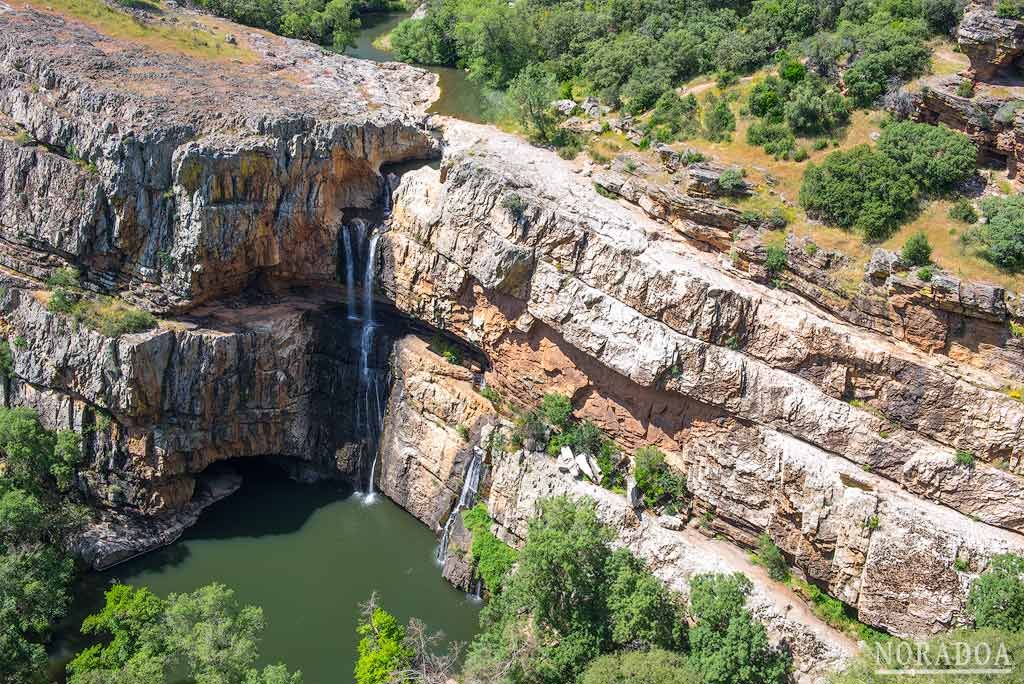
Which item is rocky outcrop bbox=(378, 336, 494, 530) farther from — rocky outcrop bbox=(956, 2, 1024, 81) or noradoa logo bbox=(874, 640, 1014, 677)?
rocky outcrop bbox=(956, 2, 1024, 81)

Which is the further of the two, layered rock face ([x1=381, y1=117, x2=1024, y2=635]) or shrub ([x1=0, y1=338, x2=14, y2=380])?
shrub ([x1=0, y1=338, x2=14, y2=380])

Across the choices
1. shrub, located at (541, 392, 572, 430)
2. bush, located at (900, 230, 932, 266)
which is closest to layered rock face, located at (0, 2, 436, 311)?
shrub, located at (541, 392, 572, 430)

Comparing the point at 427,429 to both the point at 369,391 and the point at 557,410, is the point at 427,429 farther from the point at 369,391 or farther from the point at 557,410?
the point at 557,410

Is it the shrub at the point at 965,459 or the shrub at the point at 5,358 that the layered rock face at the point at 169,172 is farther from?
the shrub at the point at 965,459

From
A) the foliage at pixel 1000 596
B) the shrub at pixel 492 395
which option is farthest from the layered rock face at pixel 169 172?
the foliage at pixel 1000 596

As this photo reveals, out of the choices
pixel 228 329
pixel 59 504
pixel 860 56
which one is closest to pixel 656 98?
pixel 860 56
